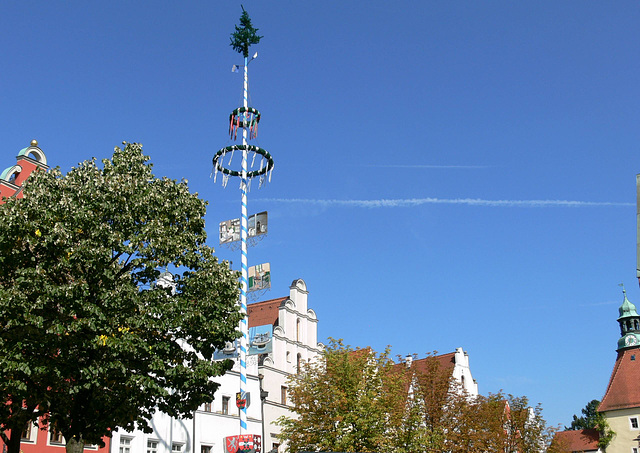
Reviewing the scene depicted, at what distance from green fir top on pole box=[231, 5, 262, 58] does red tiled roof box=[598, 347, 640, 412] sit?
2816 inches

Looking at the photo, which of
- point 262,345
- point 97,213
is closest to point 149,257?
point 97,213

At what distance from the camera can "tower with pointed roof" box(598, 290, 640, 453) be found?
82688mm

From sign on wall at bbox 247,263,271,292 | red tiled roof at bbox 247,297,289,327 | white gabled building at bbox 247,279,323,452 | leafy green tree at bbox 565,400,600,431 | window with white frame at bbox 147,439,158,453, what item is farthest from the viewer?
leafy green tree at bbox 565,400,600,431

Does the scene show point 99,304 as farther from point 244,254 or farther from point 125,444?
point 125,444

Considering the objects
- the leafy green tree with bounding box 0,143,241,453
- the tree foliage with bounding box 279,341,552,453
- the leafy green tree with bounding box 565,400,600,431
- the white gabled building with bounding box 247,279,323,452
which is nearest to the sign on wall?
the white gabled building with bounding box 247,279,323,452

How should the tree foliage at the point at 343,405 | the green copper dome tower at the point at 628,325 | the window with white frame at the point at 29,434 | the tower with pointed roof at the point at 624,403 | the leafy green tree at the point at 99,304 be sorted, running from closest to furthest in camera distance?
the leafy green tree at the point at 99,304 → the window with white frame at the point at 29,434 → the tree foliage at the point at 343,405 → the tower with pointed roof at the point at 624,403 → the green copper dome tower at the point at 628,325

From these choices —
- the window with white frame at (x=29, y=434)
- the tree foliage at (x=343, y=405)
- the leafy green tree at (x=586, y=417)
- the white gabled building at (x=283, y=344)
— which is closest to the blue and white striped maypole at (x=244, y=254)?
the tree foliage at (x=343, y=405)

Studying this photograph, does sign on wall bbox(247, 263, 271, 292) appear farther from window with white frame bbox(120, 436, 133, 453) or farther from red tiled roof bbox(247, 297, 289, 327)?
window with white frame bbox(120, 436, 133, 453)

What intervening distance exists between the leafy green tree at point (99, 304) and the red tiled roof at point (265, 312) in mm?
28565

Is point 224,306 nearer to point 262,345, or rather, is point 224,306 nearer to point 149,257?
point 149,257

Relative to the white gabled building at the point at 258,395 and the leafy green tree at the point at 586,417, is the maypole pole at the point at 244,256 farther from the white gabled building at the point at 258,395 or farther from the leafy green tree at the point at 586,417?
the leafy green tree at the point at 586,417

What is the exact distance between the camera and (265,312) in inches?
2120

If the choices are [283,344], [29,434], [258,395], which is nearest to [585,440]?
[283,344]

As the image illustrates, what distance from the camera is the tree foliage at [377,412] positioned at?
34969 millimetres
